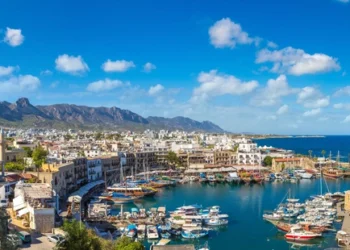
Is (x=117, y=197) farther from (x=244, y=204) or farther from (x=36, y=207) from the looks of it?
(x=36, y=207)

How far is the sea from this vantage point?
30.4 metres

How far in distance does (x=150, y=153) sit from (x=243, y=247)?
4908 cm

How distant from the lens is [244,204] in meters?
44.9

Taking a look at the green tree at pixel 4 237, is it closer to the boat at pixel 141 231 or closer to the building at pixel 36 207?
the building at pixel 36 207

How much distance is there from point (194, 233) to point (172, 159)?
45.6 meters

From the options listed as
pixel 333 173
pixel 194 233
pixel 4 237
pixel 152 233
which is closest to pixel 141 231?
pixel 152 233

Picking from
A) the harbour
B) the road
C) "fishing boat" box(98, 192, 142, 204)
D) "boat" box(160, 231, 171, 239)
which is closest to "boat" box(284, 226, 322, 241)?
the harbour

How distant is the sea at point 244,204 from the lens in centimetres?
3036

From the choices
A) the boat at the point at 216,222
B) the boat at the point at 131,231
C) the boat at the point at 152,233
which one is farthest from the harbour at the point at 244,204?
the boat at the point at 131,231

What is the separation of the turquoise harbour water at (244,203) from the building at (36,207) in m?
9.74

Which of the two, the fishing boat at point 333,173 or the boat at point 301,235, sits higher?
the fishing boat at point 333,173

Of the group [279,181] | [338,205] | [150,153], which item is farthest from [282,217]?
[150,153]

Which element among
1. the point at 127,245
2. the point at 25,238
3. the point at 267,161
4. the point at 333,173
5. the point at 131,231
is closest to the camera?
the point at 127,245

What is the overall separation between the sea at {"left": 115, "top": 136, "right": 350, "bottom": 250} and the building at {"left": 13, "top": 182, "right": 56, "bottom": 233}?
7795 millimetres
